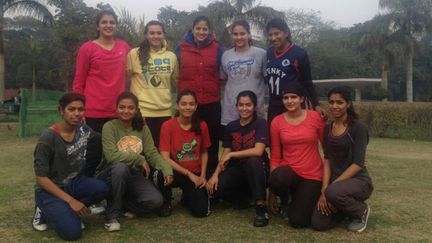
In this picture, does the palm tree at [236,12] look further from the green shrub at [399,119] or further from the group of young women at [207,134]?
the group of young women at [207,134]

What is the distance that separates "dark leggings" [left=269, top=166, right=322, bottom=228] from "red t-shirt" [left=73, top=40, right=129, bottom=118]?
1744 mm

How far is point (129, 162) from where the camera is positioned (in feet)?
14.1

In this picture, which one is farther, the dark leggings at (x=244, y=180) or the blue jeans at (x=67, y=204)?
the dark leggings at (x=244, y=180)

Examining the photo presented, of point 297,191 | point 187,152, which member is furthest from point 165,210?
point 297,191

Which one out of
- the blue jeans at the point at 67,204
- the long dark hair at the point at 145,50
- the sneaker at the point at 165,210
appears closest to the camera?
the blue jeans at the point at 67,204

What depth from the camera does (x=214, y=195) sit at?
469cm

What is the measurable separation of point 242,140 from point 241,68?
2.48 ft

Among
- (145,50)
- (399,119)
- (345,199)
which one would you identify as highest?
(145,50)

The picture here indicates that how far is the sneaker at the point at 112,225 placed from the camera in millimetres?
4055

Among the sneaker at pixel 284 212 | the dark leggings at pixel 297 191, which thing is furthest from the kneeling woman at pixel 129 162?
the sneaker at pixel 284 212

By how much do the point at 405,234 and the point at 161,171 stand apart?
2.17m

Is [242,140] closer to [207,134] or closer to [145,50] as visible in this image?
[207,134]

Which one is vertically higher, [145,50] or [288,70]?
[145,50]

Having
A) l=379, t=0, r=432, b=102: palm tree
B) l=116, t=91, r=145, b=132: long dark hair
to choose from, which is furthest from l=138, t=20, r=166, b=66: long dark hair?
l=379, t=0, r=432, b=102: palm tree
